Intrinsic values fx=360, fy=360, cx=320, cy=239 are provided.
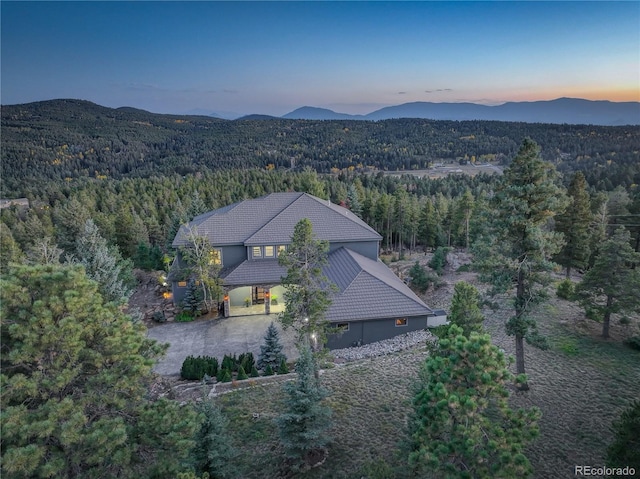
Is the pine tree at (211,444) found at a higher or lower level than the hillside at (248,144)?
lower

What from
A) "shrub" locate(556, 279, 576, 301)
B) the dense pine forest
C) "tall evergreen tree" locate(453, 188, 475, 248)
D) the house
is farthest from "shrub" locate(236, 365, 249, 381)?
"tall evergreen tree" locate(453, 188, 475, 248)

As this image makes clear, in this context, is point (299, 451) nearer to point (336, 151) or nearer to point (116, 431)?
point (116, 431)

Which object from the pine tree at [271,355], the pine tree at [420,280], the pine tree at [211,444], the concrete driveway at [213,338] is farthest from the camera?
the pine tree at [420,280]

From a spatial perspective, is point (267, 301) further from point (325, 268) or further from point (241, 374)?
point (241, 374)

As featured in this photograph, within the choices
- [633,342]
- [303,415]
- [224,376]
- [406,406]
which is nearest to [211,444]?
[303,415]

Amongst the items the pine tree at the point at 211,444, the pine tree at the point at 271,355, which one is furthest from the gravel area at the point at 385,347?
the pine tree at the point at 211,444

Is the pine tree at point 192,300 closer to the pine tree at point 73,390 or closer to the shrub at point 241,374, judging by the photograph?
the shrub at point 241,374

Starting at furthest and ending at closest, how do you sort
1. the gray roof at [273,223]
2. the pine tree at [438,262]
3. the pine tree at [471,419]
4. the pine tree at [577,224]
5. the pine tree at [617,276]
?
1. the pine tree at [438,262]
2. the pine tree at [577,224]
3. the gray roof at [273,223]
4. the pine tree at [617,276]
5. the pine tree at [471,419]
